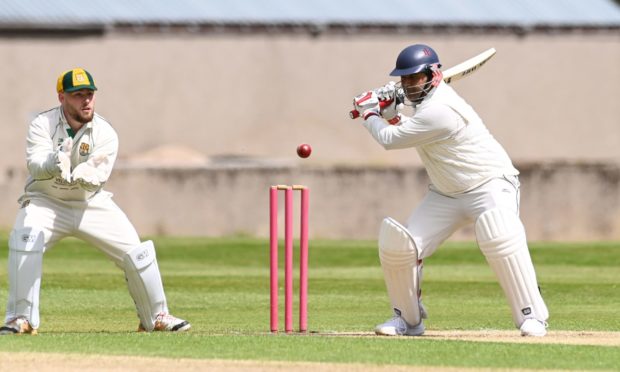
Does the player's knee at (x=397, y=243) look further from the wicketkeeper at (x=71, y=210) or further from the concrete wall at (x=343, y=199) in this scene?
the concrete wall at (x=343, y=199)

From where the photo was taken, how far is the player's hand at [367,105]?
946cm

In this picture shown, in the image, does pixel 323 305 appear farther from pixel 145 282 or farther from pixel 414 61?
pixel 414 61

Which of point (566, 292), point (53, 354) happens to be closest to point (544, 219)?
point (566, 292)

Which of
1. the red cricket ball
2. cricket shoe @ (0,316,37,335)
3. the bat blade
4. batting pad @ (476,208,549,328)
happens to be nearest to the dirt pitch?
cricket shoe @ (0,316,37,335)

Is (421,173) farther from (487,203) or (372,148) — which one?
(487,203)

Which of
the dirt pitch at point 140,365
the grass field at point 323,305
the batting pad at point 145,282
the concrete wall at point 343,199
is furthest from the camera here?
the concrete wall at point 343,199

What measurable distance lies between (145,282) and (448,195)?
1.85 m

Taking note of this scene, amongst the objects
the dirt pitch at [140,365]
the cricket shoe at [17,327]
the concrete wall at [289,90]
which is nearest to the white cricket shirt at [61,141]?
the cricket shoe at [17,327]

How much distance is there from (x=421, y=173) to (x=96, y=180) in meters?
12.2

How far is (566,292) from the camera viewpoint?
539 inches

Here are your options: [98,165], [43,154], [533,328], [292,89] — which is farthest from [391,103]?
[292,89]

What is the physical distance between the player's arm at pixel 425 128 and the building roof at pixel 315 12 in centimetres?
1979

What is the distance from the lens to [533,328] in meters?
9.16

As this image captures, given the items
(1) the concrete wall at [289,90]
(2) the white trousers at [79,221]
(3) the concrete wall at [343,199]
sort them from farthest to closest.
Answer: (1) the concrete wall at [289,90]
(3) the concrete wall at [343,199]
(2) the white trousers at [79,221]
